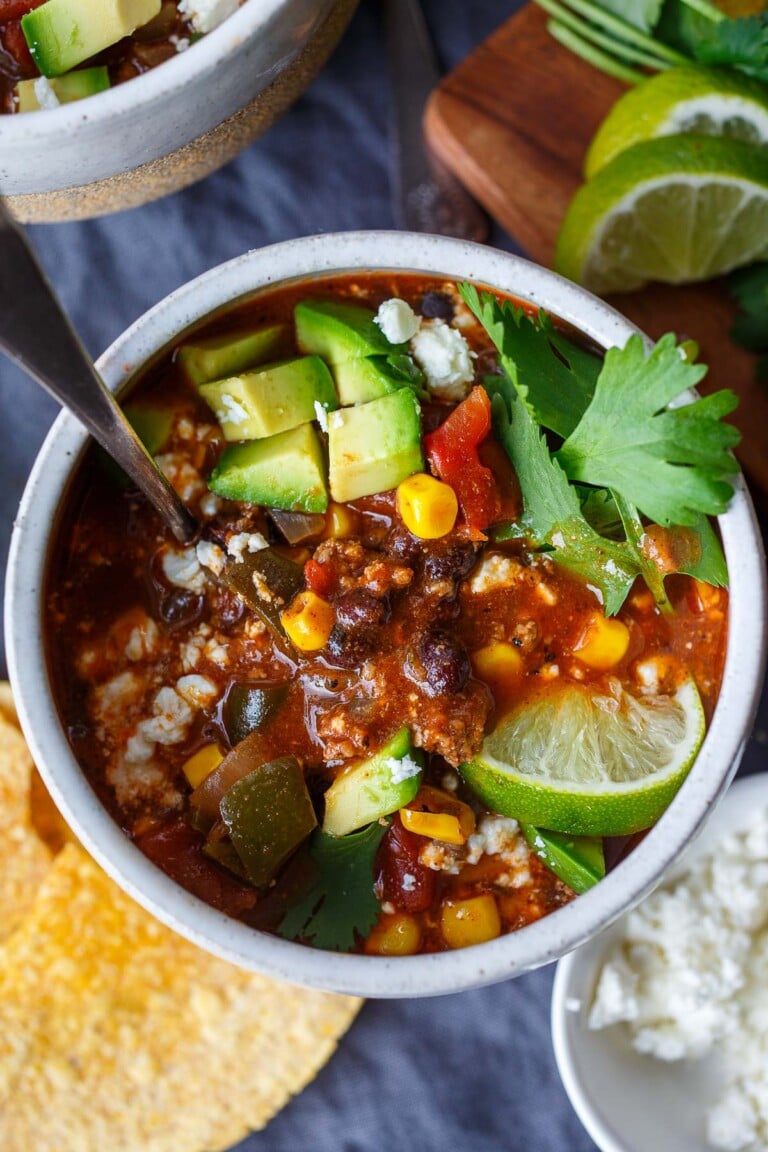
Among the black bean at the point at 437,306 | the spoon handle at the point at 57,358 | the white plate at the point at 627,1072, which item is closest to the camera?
the spoon handle at the point at 57,358

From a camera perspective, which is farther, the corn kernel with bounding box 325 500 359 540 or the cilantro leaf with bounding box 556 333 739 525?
the corn kernel with bounding box 325 500 359 540

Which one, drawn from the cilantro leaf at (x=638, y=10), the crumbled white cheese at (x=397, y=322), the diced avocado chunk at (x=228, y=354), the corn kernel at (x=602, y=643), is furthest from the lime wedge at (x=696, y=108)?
the corn kernel at (x=602, y=643)

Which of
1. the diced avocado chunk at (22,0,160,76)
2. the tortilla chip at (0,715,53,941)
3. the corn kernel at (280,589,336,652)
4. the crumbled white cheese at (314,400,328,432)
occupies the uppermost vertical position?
the diced avocado chunk at (22,0,160,76)

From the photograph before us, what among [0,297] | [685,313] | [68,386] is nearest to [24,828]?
[68,386]

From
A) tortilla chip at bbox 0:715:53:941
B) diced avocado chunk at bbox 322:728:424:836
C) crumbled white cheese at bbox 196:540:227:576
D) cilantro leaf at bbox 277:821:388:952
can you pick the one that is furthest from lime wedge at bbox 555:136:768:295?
tortilla chip at bbox 0:715:53:941

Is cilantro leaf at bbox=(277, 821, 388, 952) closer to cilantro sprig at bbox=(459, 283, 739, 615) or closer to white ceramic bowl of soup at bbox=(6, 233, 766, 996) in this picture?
white ceramic bowl of soup at bbox=(6, 233, 766, 996)

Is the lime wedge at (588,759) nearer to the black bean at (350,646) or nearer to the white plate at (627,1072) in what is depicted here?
the black bean at (350,646)
